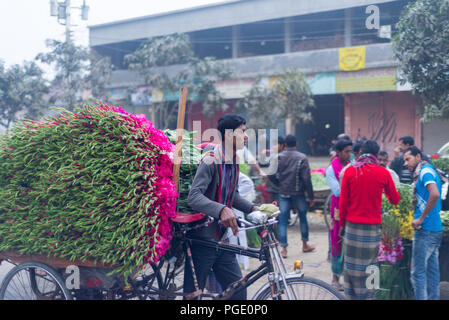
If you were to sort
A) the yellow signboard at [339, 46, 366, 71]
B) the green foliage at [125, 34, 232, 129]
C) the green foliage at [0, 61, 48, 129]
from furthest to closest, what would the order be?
the yellow signboard at [339, 46, 366, 71] → the green foliage at [125, 34, 232, 129] → the green foliage at [0, 61, 48, 129]

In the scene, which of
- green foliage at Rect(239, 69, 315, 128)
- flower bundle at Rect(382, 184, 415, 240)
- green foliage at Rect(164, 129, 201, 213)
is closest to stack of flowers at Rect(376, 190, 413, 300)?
flower bundle at Rect(382, 184, 415, 240)

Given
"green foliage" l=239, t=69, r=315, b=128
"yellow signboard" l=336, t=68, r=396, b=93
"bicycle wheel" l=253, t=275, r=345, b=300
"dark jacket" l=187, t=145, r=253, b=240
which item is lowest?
"bicycle wheel" l=253, t=275, r=345, b=300

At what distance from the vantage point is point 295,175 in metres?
6.36

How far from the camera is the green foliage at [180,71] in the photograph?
17703 millimetres

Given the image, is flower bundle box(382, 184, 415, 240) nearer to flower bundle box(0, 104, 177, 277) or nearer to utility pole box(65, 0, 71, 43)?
flower bundle box(0, 104, 177, 277)

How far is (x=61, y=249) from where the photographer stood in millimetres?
3246

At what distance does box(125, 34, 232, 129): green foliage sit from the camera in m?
17.7

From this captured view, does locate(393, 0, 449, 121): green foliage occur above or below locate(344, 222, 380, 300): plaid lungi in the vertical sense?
above

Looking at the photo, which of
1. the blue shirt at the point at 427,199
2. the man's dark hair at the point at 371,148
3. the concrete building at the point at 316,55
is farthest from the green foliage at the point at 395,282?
the concrete building at the point at 316,55

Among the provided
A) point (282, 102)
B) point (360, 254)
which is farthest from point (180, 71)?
point (360, 254)

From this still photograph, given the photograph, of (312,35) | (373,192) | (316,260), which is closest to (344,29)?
(312,35)

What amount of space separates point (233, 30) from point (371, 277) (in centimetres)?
2012
